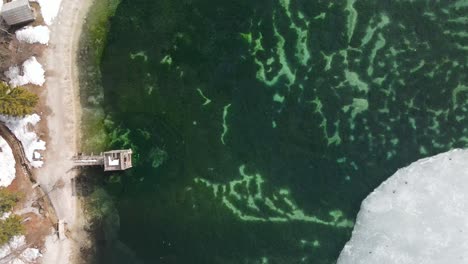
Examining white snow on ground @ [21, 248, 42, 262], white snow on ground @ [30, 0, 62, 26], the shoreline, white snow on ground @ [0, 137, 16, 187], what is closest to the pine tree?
the shoreline

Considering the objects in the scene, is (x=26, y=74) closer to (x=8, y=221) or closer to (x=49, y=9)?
(x=49, y=9)

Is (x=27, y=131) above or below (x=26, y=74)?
below

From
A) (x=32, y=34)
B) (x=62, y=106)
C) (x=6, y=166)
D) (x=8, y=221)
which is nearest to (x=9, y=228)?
(x=8, y=221)

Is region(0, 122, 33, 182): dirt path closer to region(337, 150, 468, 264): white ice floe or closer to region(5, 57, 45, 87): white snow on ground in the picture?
region(5, 57, 45, 87): white snow on ground

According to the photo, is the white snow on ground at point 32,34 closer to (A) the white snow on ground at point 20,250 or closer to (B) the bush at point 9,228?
(B) the bush at point 9,228

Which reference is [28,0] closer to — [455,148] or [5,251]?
[5,251]

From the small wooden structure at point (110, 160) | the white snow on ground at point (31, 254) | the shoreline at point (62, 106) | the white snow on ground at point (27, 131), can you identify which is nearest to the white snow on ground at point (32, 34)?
the shoreline at point (62, 106)

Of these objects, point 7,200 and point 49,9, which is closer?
point 7,200
